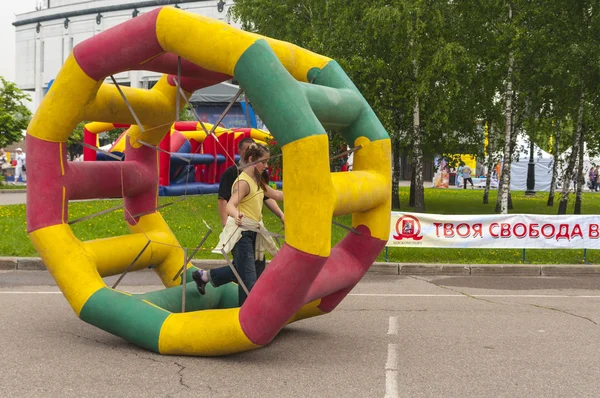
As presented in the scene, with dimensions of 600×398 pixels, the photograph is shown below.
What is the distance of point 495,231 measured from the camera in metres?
13.4

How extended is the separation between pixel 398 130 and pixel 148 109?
52.4ft

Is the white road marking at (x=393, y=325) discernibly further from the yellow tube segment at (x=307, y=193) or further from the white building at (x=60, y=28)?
the white building at (x=60, y=28)

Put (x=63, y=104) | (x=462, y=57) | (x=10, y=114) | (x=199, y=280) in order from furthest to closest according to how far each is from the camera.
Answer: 1. (x=10, y=114)
2. (x=462, y=57)
3. (x=199, y=280)
4. (x=63, y=104)

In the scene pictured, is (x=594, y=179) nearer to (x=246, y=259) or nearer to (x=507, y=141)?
(x=507, y=141)

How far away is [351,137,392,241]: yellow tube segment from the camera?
Result: 7.20m

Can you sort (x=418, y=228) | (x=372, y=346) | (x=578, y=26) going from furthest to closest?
(x=578, y=26), (x=418, y=228), (x=372, y=346)

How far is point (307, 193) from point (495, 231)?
26.9 ft

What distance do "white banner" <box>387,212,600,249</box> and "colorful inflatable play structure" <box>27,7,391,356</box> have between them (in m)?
5.76

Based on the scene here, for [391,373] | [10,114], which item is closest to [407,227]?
[391,373]

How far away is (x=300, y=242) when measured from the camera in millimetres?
5938

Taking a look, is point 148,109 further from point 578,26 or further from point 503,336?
point 578,26

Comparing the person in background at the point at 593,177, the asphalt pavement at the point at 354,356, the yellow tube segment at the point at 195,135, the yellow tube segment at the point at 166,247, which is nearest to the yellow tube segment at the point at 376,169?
the asphalt pavement at the point at 354,356

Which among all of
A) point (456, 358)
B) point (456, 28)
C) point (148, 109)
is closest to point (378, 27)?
point (456, 28)

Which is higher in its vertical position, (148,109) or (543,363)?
(148,109)
